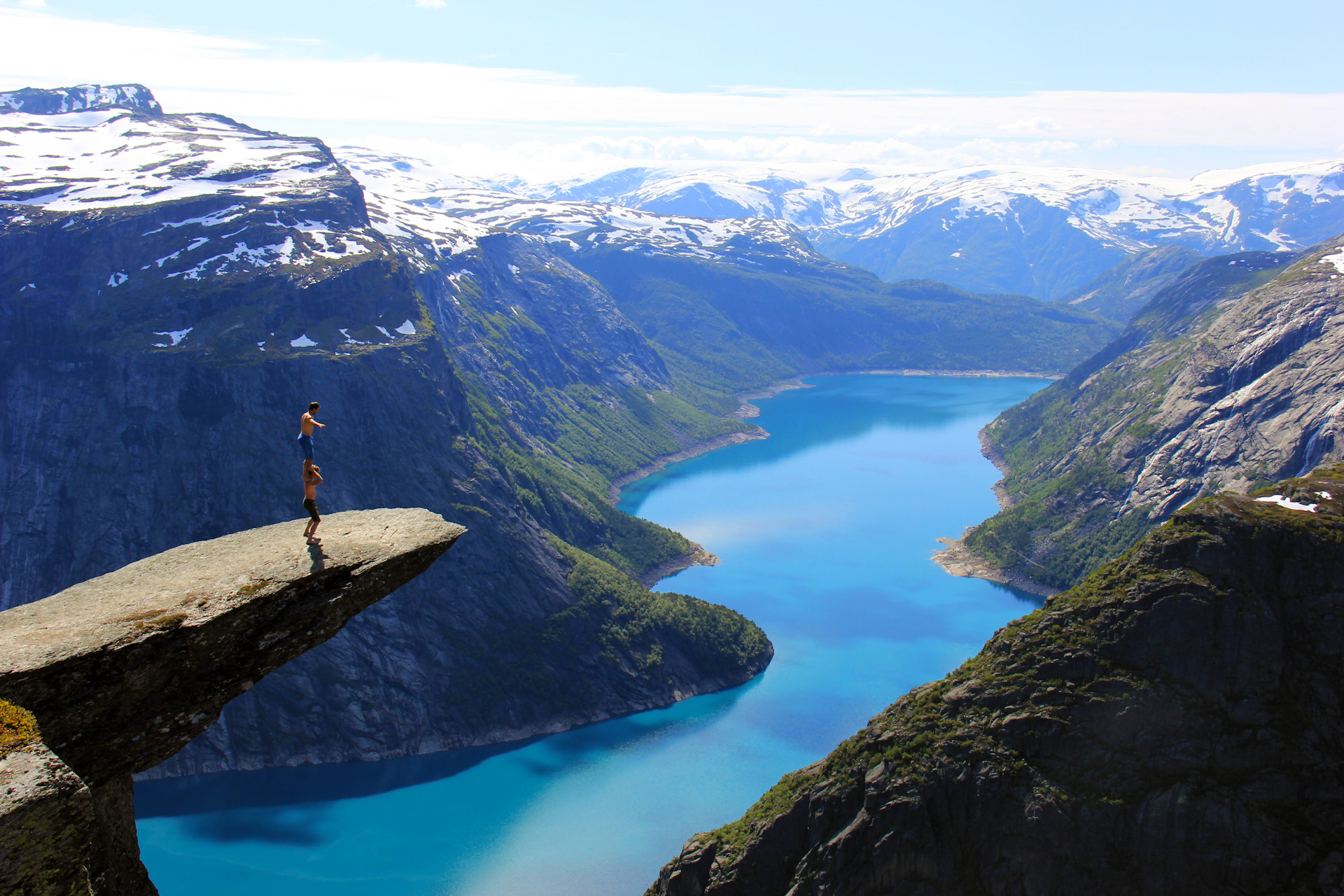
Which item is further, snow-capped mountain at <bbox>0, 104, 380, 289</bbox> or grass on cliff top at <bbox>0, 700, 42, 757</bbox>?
snow-capped mountain at <bbox>0, 104, 380, 289</bbox>

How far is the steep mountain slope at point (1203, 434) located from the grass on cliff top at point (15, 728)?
132 metres

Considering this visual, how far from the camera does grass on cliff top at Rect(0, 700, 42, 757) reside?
14632 millimetres

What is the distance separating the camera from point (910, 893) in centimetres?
4566

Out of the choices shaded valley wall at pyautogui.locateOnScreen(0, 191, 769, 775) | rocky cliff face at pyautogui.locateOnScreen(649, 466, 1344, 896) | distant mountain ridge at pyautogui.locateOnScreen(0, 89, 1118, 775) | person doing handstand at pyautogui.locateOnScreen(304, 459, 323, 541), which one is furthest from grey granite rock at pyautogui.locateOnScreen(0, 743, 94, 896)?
shaded valley wall at pyautogui.locateOnScreen(0, 191, 769, 775)

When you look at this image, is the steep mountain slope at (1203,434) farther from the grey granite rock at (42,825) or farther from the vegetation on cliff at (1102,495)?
the grey granite rock at (42,825)

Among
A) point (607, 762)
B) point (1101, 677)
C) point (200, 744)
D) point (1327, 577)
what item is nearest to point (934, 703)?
point (1101, 677)

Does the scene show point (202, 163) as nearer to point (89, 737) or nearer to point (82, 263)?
point (82, 263)

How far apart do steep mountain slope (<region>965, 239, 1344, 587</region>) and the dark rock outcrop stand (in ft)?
412

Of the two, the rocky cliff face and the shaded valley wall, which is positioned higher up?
the rocky cliff face

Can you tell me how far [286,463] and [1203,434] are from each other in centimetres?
13707

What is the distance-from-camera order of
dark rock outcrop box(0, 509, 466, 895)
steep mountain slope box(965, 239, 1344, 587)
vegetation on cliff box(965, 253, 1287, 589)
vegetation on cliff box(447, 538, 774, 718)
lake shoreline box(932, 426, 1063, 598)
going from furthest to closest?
lake shoreline box(932, 426, 1063, 598)
vegetation on cliff box(965, 253, 1287, 589)
steep mountain slope box(965, 239, 1344, 587)
vegetation on cliff box(447, 538, 774, 718)
dark rock outcrop box(0, 509, 466, 895)

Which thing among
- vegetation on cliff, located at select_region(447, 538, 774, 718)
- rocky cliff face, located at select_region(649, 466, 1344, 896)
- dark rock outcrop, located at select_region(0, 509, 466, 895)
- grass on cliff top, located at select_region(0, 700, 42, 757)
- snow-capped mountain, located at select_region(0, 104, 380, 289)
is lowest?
vegetation on cliff, located at select_region(447, 538, 774, 718)

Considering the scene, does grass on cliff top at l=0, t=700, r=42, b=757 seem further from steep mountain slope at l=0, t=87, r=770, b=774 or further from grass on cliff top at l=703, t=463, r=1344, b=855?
steep mountain slope at l=0, t=87, r=770, b=774

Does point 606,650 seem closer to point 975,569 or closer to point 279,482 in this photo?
point 279,482
